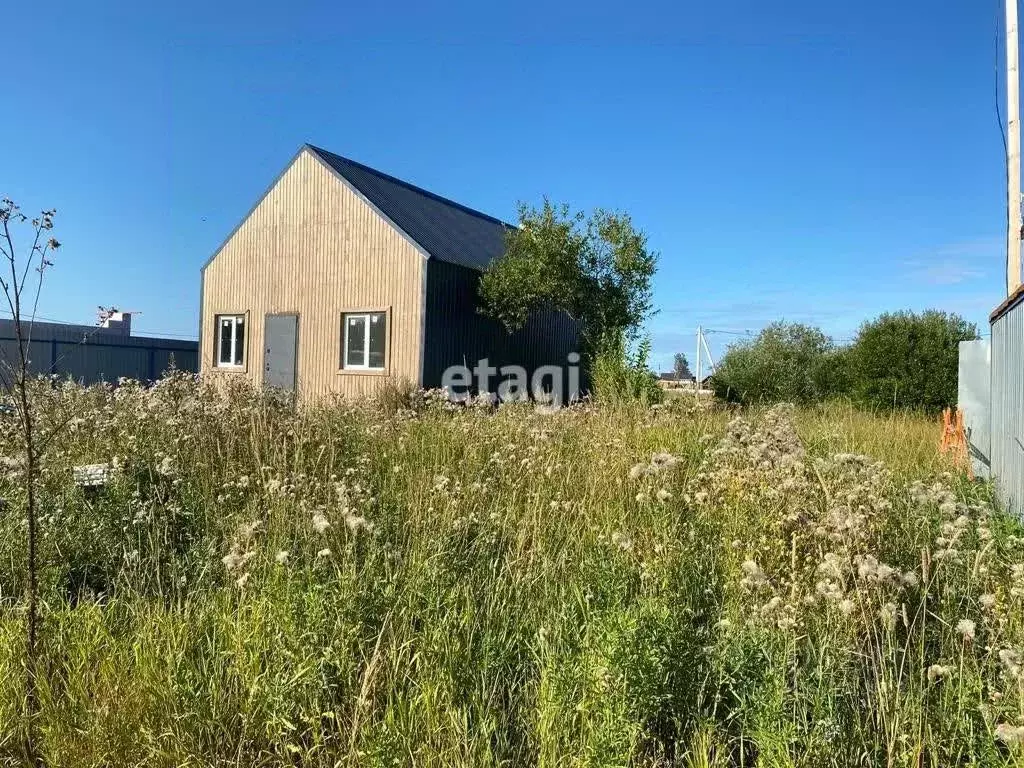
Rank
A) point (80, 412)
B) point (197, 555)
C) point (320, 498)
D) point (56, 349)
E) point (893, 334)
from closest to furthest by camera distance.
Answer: point (197, 555) < point (320, 498) < point (80, 412) < point (893, 334) < point (56, 349)

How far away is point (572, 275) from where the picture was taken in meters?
15.7

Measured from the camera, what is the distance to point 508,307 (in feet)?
52.1

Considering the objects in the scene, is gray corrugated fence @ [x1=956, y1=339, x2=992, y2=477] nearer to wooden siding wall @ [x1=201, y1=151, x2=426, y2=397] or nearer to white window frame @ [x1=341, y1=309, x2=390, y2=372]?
wooden siding wall @ [x1=201, y1=151, x2=426, y2=397]

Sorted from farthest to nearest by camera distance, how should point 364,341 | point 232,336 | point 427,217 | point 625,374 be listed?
1. point 232,336
2. point 427,217
3. point 364,341
4. point 625,374

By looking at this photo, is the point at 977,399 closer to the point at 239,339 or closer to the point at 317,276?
the point at 317,276

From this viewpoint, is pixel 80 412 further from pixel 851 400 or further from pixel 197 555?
pixel 851 400

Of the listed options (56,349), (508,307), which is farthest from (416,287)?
(56,349)

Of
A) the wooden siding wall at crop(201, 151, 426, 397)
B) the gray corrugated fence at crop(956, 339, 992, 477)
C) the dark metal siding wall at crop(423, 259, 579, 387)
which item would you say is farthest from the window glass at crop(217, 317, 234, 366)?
the gray corrugated fence at crop(956, 339, 992, 477)

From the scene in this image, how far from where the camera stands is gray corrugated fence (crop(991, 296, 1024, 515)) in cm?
501

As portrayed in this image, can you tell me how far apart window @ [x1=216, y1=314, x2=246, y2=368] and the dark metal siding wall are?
20.9 ft

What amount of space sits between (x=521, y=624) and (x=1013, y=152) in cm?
1046

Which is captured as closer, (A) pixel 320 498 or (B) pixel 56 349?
(A) pixel 320 498

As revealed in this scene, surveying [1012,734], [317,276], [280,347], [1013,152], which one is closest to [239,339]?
[280,347]

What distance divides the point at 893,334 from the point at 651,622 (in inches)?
536
